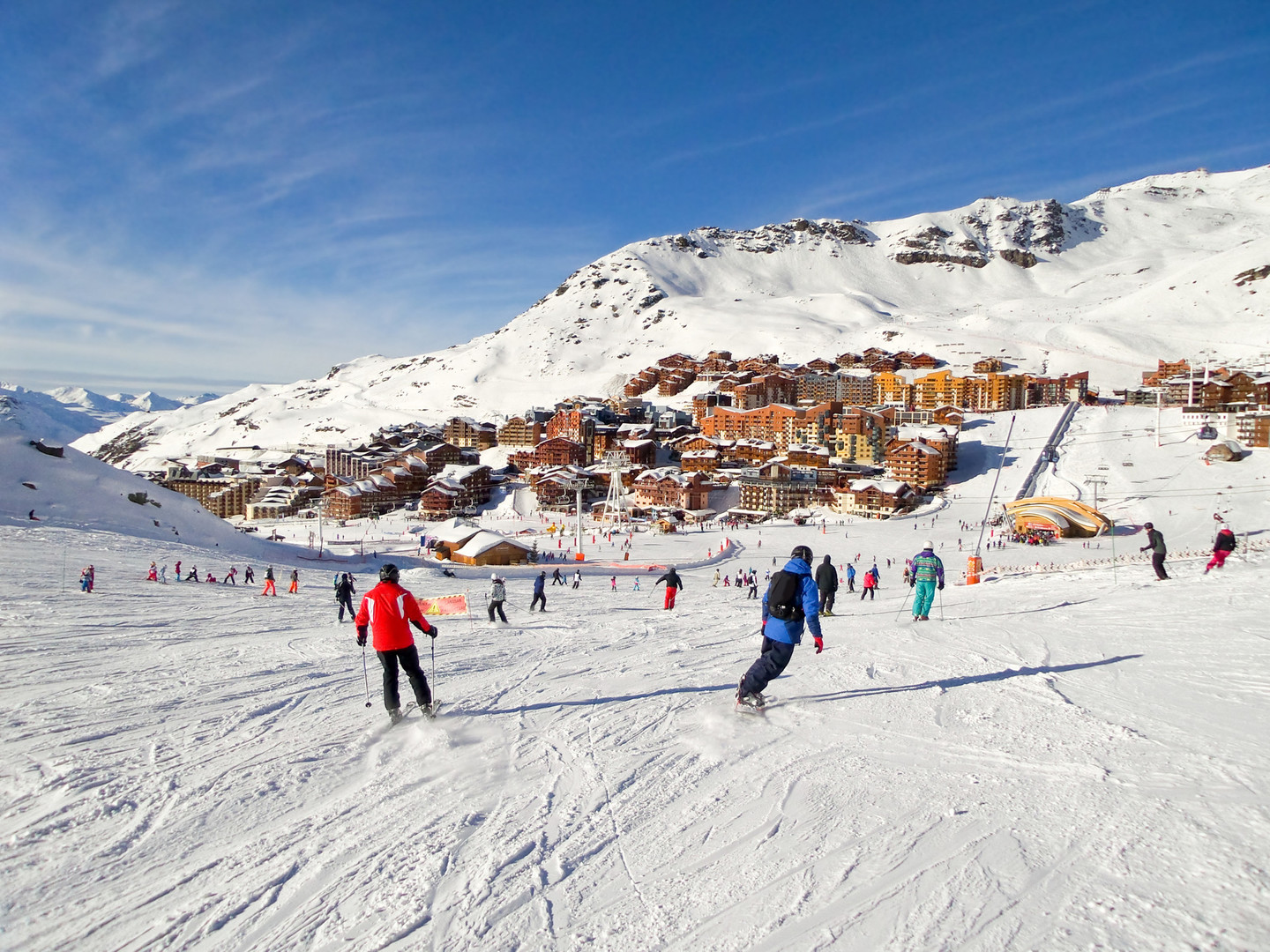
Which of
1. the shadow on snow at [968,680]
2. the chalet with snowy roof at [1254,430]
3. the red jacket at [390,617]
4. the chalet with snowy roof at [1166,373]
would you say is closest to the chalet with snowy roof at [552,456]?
the chalet with snowy roof at [1254,430]

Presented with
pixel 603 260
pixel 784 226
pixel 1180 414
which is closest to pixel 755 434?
pixel 1180 414

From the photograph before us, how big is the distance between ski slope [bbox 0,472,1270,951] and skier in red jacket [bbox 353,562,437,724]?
8.0 inches

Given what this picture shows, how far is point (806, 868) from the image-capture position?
2.50m

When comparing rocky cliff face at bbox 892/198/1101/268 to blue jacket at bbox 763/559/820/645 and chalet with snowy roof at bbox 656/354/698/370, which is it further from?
blue jacket at bbox 763/559/820/645

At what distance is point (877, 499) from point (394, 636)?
49.4 m

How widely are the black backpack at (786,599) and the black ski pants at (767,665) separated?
0.51 ft

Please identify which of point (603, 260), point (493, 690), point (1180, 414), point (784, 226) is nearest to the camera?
point (493, 690)

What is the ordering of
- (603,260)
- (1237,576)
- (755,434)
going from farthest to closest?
1. (603,260)
2. (755,434)
3. (1237,576)

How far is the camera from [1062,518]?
38.3 metres

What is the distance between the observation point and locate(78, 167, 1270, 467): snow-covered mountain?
350 ft

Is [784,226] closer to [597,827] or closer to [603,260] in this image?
[603,260]

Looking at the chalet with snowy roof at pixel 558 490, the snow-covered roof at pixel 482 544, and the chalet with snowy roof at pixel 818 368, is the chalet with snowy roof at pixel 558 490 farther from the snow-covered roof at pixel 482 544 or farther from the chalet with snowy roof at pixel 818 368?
the chalet with snowy roof at pixel 818 368

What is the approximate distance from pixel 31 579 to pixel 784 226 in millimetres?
205865

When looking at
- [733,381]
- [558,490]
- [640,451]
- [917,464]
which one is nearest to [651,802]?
[558,490]
